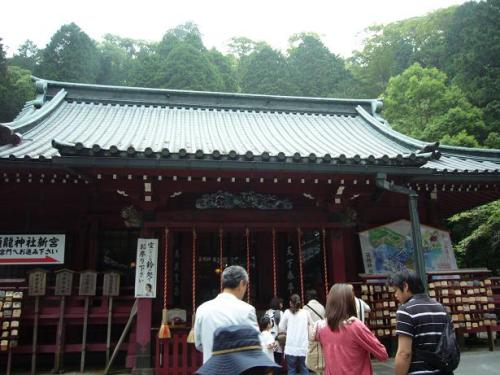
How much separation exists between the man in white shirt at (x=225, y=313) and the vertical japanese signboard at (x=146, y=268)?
4453 millimetres

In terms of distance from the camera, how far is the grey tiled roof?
7.05 meters

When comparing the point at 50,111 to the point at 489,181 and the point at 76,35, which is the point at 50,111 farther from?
the point at 76,35

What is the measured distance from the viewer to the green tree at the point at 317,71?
102 ft

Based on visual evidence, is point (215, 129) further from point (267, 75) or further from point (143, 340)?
point (267, 75)

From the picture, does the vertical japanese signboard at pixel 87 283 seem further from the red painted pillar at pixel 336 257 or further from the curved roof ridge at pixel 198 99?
the curved roof ridge at pixel 198 99

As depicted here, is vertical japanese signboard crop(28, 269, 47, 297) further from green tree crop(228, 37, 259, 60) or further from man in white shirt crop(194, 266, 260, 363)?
green tree crop(228, 37, 259, 60)

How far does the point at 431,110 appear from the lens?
22.1m

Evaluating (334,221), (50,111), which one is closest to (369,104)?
(334,221)

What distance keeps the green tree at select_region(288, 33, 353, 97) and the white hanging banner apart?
2526 centimetres

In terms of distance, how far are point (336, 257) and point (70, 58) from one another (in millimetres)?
28811

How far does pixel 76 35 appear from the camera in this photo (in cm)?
3247

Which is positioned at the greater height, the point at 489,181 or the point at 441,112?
the point at 441,112

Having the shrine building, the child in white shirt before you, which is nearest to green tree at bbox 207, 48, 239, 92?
the shrine building

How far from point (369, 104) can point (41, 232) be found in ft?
34.2
